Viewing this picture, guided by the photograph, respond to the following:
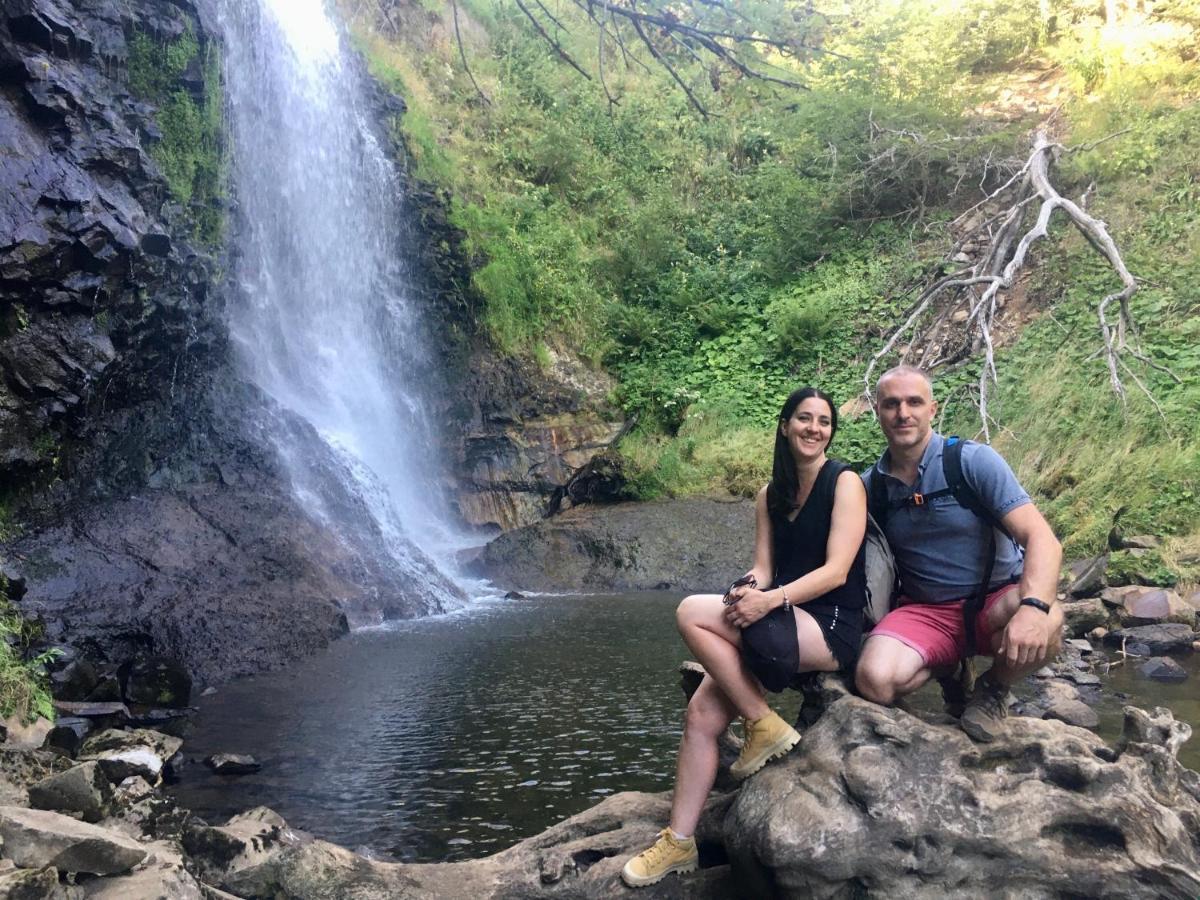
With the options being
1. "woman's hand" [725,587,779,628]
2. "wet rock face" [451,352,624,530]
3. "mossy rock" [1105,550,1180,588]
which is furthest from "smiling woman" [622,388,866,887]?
"wet rock face" [451,352,624,530]

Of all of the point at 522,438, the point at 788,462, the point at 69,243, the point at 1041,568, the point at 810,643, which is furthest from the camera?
the point at 522,438

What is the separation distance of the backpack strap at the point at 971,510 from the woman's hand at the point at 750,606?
27.6 inches

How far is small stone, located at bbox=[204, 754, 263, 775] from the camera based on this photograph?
5367mm

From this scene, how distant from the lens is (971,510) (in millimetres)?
3289

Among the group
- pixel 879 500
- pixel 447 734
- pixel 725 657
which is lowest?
pixel 447 734

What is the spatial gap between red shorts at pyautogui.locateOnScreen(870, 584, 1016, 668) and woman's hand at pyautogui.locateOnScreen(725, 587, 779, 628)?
45cm

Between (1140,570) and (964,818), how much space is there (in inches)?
282

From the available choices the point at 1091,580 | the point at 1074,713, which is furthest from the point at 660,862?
the point at 1091,580

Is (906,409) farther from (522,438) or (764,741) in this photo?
(522,438)

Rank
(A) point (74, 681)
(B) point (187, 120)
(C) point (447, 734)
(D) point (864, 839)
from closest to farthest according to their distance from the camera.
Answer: (D) point (864, 839)
(C) point (447, 734)
(A) point (74, 681)
(B) point (187, 120)

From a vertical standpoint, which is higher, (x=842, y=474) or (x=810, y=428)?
(x=810, y=428)

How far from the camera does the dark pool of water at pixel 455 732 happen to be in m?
4.75

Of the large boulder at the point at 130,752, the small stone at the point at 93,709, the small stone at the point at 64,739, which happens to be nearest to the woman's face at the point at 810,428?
the large boulder at the point at 130,752

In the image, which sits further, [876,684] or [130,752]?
[130,752]
